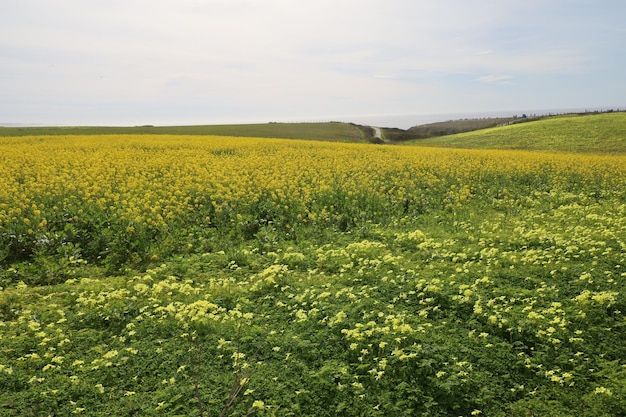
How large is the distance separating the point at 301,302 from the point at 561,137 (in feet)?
155

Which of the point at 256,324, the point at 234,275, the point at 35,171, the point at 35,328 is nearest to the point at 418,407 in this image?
the point at 256,324

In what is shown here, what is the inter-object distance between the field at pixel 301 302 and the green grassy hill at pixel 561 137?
2886 cm

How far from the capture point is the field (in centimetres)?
550

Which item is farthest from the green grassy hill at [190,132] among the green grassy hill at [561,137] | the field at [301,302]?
the field at [301,302]

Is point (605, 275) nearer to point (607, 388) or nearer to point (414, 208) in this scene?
point (607, 388)

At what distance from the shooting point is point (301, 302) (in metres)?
7.92

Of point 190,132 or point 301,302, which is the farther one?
point 190,132

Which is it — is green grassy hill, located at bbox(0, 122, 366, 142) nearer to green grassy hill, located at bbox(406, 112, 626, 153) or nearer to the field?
green grassy hill, located at bbox(406, 112, 626, 153)

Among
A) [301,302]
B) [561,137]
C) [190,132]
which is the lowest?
[301,302]

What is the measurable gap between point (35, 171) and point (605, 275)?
65.3 feet

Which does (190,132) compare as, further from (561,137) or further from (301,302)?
(301,302)

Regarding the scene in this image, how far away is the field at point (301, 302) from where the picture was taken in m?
5.50

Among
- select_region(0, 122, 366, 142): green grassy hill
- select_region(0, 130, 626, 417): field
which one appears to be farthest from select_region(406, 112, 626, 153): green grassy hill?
select_region(0, 130, 626, 417): field

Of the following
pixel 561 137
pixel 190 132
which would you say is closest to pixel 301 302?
pixel 561 137
